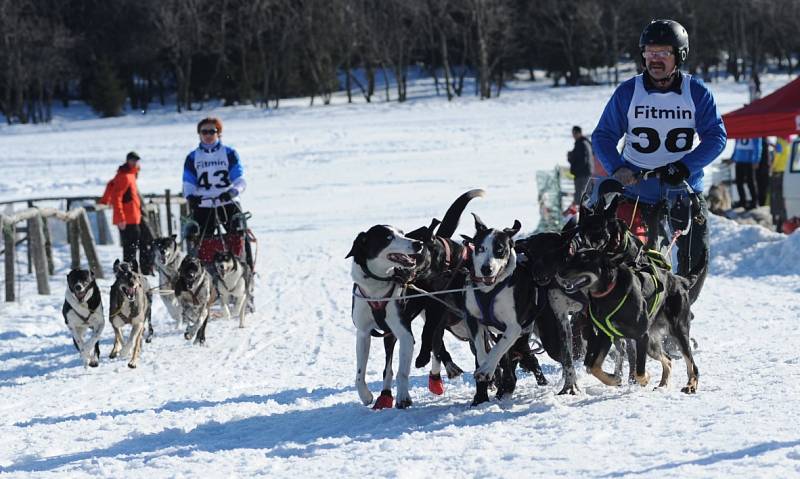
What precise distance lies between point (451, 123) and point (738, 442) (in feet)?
118

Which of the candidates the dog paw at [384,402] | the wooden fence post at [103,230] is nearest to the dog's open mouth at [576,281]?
the dog paw at [384,402]

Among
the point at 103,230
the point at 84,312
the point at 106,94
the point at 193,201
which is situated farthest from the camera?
the point at 106,94

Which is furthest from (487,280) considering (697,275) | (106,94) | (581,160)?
(106,94)

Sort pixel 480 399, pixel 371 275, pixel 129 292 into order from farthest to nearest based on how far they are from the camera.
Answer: pixel 129 292
pixel 371 275
pixel 480 399

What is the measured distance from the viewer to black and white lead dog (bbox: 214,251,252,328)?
1002 centimetres

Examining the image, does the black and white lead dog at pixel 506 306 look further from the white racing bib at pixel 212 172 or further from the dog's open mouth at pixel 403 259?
the white racing bib at pixel 212 172

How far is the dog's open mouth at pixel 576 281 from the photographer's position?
506 centimetres

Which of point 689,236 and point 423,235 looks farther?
point 689,236

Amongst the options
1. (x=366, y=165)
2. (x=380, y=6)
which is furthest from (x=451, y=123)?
(x=380, y=6)

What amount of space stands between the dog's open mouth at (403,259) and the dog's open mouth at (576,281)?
792mm

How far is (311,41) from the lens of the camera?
52.9 meters

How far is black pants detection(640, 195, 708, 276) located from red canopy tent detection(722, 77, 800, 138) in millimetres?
9153

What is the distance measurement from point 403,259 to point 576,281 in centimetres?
92

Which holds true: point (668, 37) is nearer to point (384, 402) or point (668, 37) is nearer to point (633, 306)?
point (633, 306)
